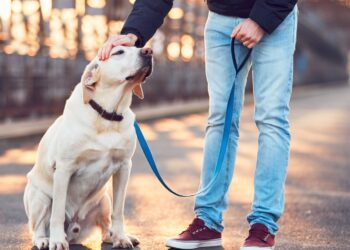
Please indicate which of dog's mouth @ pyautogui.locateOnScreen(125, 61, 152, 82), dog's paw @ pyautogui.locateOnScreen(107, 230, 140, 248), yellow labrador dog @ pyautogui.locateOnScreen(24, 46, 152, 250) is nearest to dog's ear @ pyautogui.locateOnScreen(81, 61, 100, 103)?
yellow labrador dog @ pyautogui.locateOnScreen(24, 46, 152, 250)

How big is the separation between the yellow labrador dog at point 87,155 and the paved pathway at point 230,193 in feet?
0.66

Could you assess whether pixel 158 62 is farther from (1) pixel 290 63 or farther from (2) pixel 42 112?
(1) pixel 290 63

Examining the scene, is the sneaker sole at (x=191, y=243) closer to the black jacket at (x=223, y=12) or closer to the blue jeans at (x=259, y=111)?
the blue jeans at (x=259, y=111)

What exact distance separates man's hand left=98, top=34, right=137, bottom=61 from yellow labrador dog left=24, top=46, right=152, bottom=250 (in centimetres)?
3

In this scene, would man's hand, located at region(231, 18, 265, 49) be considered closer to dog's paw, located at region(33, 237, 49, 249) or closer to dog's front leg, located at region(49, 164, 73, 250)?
dog's front leg, located at region(49, 164, 73, 250)

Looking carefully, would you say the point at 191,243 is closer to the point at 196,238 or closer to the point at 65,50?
the point at 196,238

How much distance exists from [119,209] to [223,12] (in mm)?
1155

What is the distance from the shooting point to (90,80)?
4516 millimetres

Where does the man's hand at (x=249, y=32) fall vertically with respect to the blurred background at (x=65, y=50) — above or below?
above

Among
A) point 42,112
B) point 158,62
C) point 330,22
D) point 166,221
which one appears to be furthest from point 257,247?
point 330,22

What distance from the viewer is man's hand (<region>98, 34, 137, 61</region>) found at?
4547mm

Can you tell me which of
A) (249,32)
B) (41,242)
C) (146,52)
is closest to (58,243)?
(41,242)

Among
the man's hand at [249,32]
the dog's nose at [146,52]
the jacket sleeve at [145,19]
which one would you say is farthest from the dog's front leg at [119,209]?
the man's hand at [249,32]

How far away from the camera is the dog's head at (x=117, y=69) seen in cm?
454
